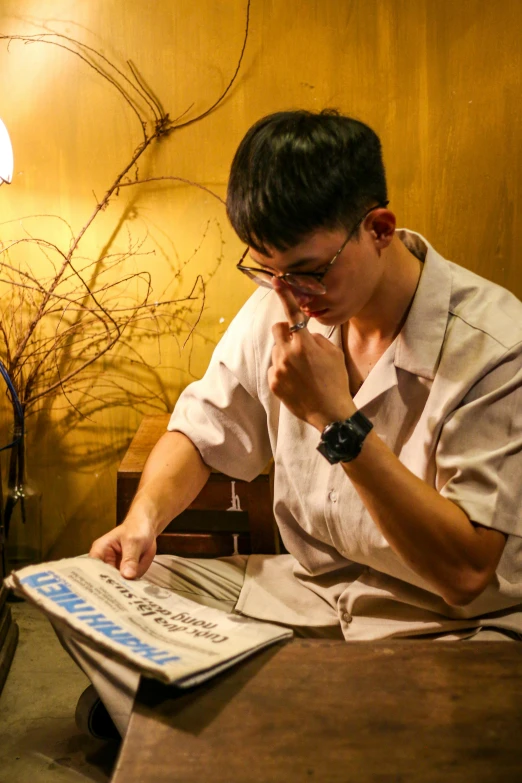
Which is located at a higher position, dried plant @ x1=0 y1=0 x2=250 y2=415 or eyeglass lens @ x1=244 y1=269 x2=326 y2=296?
Result: eyeglass lens @ x1=244 y1=269 x2=326 y2=296

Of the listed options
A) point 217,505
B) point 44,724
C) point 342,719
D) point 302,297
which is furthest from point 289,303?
point 44,724

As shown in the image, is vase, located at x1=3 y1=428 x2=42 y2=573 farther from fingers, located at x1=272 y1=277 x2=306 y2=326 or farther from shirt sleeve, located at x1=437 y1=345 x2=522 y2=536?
shirt sleeve, located at x1=437 y1=345 x2=522 y2=536

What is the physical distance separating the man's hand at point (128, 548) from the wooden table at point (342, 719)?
14.4 inches

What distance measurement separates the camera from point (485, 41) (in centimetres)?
248

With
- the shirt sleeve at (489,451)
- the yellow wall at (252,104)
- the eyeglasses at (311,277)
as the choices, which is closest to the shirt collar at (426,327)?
the shirt sleeve at (489,451)

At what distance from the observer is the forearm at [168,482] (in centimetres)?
153

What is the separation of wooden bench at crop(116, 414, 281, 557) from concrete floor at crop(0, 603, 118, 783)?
1.55 feet

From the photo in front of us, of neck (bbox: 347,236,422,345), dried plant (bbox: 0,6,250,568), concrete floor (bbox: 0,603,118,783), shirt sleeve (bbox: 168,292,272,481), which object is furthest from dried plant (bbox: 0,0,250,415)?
neck (bbox: 347,236,422,345)

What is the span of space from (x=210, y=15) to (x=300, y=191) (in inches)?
61.3

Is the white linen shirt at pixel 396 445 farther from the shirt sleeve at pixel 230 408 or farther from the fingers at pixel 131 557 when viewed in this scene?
the fingers at pixel 131 557

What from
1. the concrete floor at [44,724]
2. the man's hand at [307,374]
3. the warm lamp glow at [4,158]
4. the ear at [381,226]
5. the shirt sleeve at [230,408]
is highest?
the warm lamp glow at [4,158]

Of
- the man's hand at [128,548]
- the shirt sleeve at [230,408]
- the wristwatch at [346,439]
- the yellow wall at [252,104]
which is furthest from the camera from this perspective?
the yellow wall at [252,104]

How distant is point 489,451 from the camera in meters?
1.31

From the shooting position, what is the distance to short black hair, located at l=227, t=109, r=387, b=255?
4.04ft
